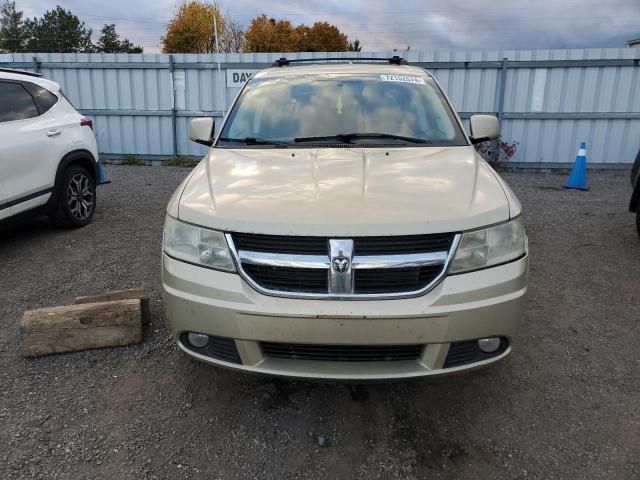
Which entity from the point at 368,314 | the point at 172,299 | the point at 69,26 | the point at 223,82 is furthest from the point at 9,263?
A: the point at 69,26

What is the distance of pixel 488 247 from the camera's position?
218 cm

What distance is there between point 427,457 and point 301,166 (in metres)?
1.58

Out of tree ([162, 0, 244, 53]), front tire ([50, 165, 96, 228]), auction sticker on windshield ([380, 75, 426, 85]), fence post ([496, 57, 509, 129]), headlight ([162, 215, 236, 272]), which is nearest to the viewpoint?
headlight ([162, 215, 236, 272])

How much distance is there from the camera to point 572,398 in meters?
2.70

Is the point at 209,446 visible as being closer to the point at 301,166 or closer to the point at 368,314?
the point at 368,314

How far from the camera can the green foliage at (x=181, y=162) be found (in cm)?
1146

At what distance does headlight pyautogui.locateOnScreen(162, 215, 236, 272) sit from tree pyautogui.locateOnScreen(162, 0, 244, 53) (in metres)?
38.3

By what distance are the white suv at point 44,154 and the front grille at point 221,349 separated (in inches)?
133

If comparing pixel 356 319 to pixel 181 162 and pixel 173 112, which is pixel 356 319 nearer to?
pixel 181 162

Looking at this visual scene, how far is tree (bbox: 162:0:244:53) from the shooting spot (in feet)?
126

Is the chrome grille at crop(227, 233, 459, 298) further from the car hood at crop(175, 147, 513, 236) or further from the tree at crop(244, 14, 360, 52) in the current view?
the tree at crop(244, 14, 360, 52)

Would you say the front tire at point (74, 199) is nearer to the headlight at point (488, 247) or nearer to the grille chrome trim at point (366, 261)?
the grille chrome trim at point (366, 261)

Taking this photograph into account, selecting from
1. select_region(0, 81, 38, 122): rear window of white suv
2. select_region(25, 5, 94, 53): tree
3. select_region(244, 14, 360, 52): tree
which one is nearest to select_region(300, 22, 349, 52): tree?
select_region(244, 14, 360, 52): tree

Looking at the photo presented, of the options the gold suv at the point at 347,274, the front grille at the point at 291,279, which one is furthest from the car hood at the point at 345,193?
the front grille at the point at 291,279
